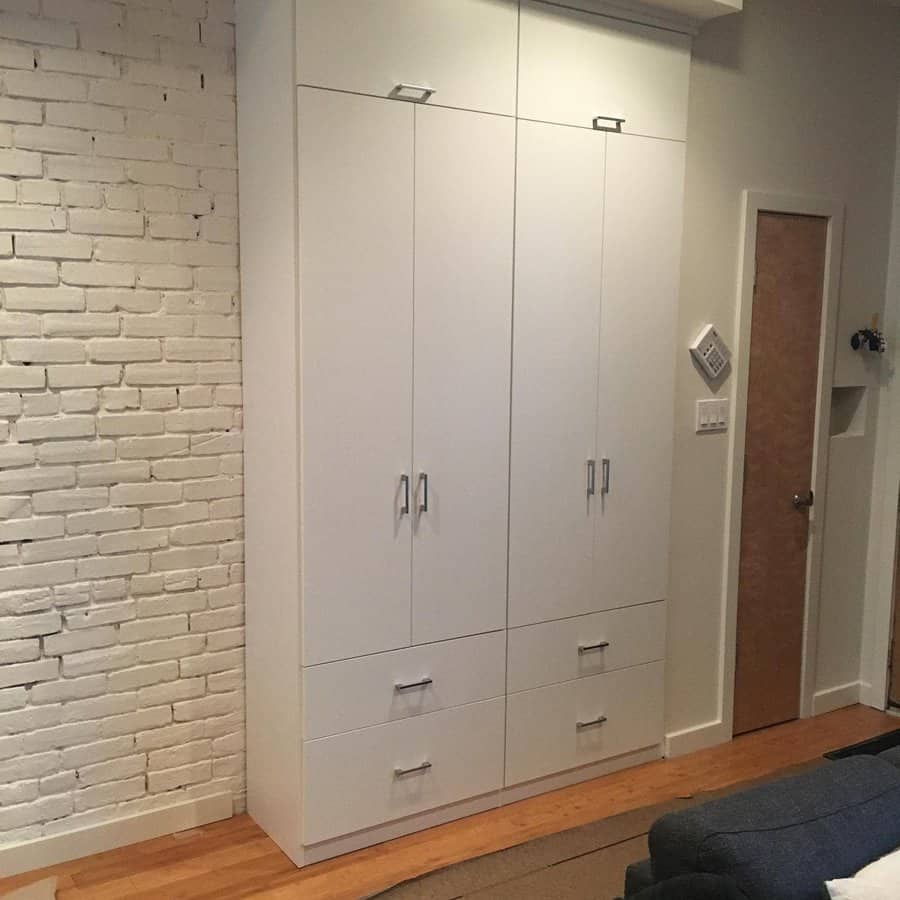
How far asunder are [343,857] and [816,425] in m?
2.53

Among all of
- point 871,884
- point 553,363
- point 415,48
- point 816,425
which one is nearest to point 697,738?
point 816,425

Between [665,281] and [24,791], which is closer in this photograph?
[24,791]

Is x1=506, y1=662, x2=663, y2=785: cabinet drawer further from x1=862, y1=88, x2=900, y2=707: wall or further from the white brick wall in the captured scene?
x1=862, y1=88, x2=900, y2=707: wall

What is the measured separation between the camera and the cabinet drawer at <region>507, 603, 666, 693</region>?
10.4 feet

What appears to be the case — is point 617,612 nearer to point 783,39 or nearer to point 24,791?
point 24,791

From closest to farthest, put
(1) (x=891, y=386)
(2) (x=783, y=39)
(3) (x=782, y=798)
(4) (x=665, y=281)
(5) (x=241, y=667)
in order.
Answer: (3) (x=782, y=798)
(5) (x=241, y=667)
(4) (x=665, y=281)
(2) (x=783, y=39)
(1) (x=891, y=386)

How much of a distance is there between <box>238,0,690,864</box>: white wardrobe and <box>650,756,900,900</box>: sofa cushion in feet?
4.36

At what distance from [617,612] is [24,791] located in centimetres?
200

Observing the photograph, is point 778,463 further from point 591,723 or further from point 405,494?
point 405,494

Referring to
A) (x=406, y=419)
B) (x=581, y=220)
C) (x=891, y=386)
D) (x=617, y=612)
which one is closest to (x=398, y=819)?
(x=617, y=612)

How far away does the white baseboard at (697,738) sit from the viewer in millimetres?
3619

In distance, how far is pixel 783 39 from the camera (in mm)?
3586

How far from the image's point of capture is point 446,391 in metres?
2.86

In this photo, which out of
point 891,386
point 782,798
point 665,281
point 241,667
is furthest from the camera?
point 891,386
